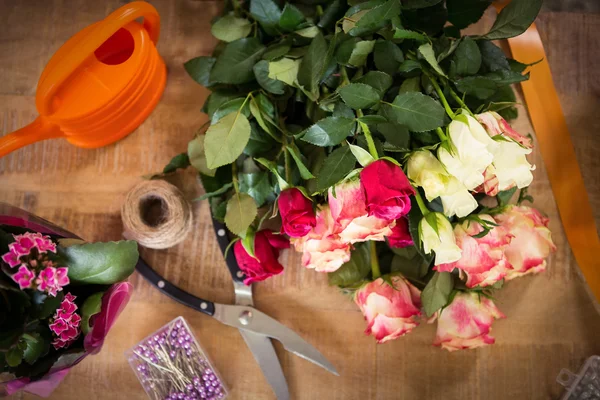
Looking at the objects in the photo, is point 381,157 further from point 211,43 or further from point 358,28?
point 211,43

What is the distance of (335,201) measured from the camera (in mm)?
513

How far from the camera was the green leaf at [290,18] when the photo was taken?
62cm

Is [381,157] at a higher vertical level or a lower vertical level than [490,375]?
higher

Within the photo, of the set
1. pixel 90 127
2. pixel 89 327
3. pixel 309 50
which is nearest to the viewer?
pixel 89 327

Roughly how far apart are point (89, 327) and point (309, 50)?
0.36 m

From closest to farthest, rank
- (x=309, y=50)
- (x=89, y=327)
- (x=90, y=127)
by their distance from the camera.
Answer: (x=89, y=327), (x=309, y=50), (x=90, y=127)

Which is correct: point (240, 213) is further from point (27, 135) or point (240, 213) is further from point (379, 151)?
point (27, 135)

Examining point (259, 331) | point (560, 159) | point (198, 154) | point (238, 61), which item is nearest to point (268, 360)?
point (259, 331)

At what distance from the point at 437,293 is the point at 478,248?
10 cm

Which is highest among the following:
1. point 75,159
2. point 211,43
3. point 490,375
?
point 211,43

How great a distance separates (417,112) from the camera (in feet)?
1.70

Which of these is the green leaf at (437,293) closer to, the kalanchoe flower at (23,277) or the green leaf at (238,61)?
the green leaf at (238,61)

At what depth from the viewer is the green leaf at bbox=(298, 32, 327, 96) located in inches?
22.8

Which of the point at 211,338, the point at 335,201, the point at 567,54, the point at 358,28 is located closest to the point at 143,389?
the point at 211,338
